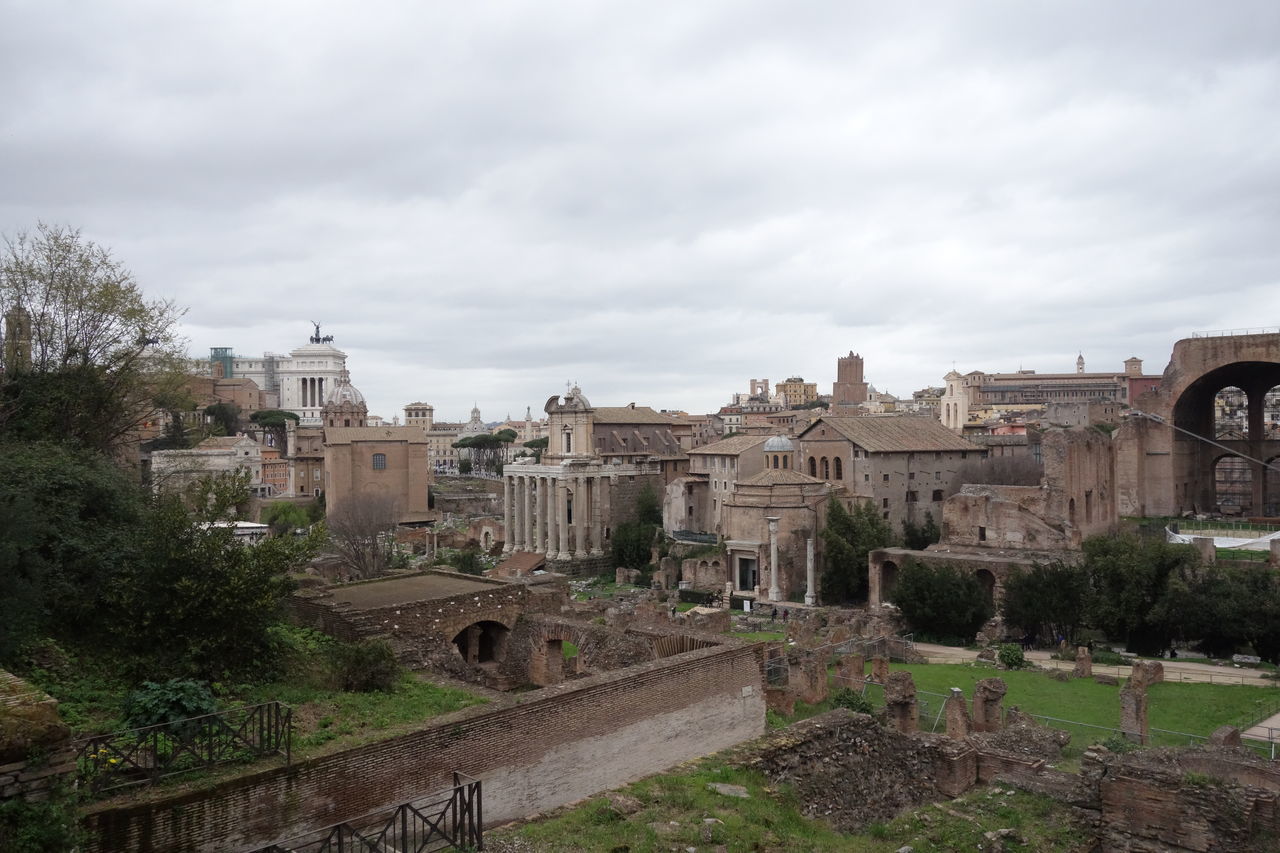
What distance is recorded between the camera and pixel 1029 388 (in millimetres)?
124562

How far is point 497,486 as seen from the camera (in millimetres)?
85562

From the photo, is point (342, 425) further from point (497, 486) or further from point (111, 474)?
point (111, 474)

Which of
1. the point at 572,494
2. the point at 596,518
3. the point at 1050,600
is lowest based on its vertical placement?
the point at 1050,600

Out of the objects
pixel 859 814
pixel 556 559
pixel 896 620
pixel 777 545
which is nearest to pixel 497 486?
pixel 556 559

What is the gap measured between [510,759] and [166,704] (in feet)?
12.7

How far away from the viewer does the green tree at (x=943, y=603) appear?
103ft

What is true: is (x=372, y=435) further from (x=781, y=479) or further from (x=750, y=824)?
(x=750, y=824)

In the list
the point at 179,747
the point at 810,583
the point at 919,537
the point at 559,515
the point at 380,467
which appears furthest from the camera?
the point at 380,467

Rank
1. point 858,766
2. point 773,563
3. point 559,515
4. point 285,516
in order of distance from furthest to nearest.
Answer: point 285,516 < point 559,515 < point 773,563 < point 858,766

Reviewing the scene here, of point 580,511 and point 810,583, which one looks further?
point 580,511

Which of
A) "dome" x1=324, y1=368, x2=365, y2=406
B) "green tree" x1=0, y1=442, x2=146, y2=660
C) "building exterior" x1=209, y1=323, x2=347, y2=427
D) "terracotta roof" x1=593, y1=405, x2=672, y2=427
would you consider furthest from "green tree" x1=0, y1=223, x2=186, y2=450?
"building exterior" x1=209, y1=323, x2=347, y2=427

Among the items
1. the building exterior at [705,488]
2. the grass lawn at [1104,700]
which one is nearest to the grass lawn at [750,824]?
the grass lawn at [1104,700]

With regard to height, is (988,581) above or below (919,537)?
below

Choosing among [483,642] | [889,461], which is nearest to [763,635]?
[483,642]
